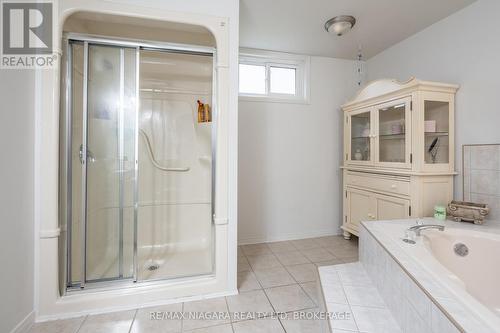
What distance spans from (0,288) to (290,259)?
7.00ft

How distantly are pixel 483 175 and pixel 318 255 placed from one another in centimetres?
158

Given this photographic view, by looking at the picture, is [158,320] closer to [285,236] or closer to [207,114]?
[207,114]

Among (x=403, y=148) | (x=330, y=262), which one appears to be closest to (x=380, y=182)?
(x=403, y=148)

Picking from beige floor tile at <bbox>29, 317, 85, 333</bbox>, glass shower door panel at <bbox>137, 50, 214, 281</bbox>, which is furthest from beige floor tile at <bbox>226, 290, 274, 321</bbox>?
beige floor tile at <bbox>29, 317, 85, 333</bbox>

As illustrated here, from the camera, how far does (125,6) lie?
159 centimetres

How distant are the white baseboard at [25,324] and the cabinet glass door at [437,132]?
3.17 m

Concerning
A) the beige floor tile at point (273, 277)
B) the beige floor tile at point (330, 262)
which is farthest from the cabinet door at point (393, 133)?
the beige floor tile at point (273, 277)

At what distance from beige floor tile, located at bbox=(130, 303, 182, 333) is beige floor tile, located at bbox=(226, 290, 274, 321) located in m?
0.36

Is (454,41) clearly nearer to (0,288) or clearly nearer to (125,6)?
(125,6)

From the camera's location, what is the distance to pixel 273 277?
79.7 inches

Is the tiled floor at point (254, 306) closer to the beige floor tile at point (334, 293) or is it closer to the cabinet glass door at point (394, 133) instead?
the beige floor tile at point (334, 293)

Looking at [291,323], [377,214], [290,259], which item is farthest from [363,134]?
[291,323]

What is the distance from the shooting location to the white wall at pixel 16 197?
4.14 ft

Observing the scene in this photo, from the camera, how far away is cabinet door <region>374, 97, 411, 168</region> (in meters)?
2.07
